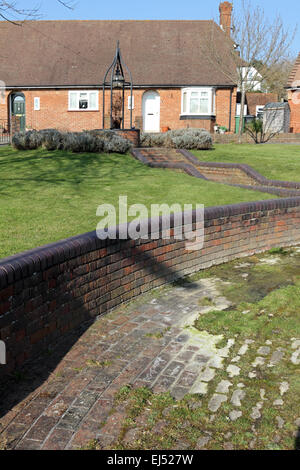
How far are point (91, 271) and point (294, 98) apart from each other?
27208 mm

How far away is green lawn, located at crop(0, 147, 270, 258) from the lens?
689 centimetres

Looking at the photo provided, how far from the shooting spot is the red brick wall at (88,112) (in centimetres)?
2943

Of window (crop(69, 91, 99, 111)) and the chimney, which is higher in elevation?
the chimney

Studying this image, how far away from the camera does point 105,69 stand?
30.2 meters

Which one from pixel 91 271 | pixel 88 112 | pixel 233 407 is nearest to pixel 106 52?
pixel 88 112

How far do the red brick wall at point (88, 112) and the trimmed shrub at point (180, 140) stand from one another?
34.7 ft

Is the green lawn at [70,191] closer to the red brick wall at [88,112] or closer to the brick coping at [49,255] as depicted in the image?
the brick coping at [49,255]

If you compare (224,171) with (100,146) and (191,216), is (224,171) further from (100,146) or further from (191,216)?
(191,216)

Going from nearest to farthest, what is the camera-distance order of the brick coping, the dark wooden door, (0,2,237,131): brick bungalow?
the brick coping → (0,2,237,131): brick bungalow → the dark wooden door

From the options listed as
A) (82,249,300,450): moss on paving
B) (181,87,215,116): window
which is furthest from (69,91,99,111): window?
(82,249,300,450): moss on paving

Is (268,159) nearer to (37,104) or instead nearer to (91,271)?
(91,271)

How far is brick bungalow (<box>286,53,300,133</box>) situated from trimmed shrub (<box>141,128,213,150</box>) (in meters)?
12.9

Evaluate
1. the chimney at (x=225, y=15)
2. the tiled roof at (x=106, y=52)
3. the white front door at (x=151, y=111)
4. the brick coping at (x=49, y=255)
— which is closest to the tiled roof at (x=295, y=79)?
the tiled roof at (x=106, y=52)

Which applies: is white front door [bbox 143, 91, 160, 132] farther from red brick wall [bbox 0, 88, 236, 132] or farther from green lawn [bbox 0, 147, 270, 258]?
green lawn [bbox 0, 147, 270, 258]
